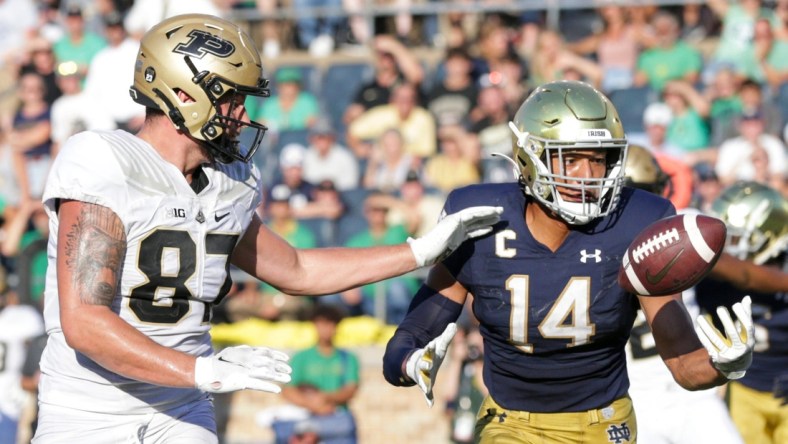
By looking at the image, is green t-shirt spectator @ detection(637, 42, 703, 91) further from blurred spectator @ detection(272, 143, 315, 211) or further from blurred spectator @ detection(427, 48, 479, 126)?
blurred spectator @ detection(272, 143, 315, 211)

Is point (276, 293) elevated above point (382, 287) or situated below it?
below

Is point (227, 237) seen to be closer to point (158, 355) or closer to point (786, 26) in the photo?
point (158, 355)

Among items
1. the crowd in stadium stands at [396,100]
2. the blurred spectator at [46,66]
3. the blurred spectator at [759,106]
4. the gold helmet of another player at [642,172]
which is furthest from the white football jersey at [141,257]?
the blurred spectator at [46,66]

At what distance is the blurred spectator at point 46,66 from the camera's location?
9844 millimetres

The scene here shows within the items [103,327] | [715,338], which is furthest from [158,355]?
[715,338]

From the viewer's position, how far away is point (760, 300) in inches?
230

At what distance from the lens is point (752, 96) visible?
29.6 ft

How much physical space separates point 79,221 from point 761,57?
294 inches

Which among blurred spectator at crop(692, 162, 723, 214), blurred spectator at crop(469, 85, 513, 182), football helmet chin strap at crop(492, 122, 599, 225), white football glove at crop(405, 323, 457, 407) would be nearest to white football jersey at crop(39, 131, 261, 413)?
white football glove at crop(405, 323, 457, 407)

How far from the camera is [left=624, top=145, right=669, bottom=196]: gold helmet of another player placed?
5.19m

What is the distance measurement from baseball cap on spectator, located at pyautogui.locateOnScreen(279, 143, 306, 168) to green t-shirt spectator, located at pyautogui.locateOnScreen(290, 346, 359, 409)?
1.92 metres

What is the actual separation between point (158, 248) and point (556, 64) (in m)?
6.73

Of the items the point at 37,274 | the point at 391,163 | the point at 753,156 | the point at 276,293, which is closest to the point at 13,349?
the point at 37,274

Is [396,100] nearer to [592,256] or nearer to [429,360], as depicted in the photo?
[592,256]
